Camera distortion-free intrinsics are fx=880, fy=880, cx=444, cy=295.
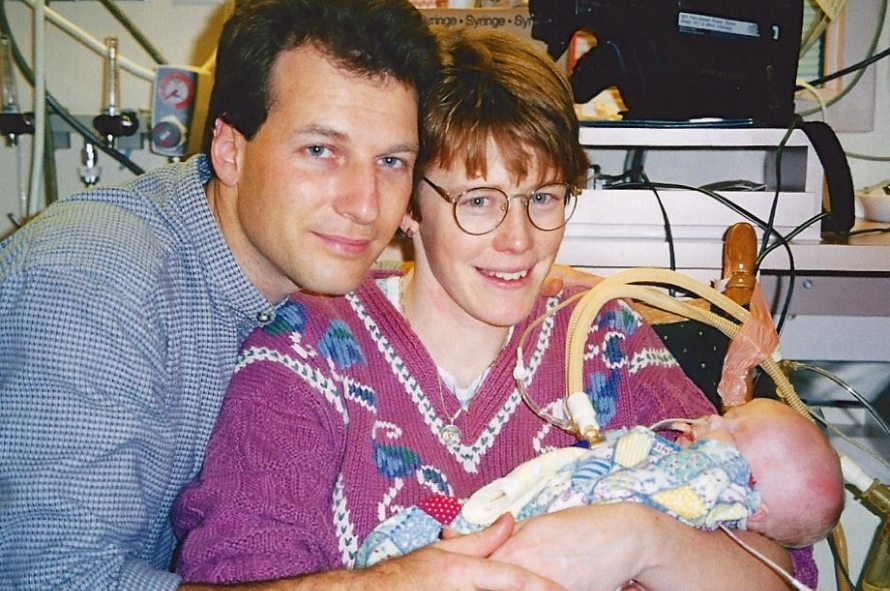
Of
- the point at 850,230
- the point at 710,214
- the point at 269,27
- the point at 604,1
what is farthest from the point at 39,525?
the point at 850,230

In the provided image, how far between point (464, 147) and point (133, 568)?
704 millimetres

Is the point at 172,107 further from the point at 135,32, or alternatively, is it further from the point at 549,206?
the point at 549,206

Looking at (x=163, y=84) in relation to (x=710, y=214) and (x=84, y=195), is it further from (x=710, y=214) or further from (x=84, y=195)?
(x=710, y=214)

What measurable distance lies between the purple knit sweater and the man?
6 centimetres

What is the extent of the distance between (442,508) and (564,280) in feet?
1.66

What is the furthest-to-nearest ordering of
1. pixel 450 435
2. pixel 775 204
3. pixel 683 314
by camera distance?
pixel 775 204 → pixel 683 314 → pixel 450 435

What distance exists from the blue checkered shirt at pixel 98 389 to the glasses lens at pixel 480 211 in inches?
14.9

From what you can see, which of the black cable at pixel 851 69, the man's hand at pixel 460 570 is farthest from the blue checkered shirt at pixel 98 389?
the black cable at pixel 851 69

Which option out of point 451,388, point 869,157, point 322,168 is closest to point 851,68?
point 869,157

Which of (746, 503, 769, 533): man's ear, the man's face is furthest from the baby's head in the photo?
the man's face

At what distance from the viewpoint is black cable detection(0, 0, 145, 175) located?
2025 millimetres

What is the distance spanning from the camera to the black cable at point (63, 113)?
2.03 meters

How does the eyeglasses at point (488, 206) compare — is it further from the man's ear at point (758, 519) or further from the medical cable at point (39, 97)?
the medical cable at point (39, 97)

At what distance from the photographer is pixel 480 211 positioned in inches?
51.1
